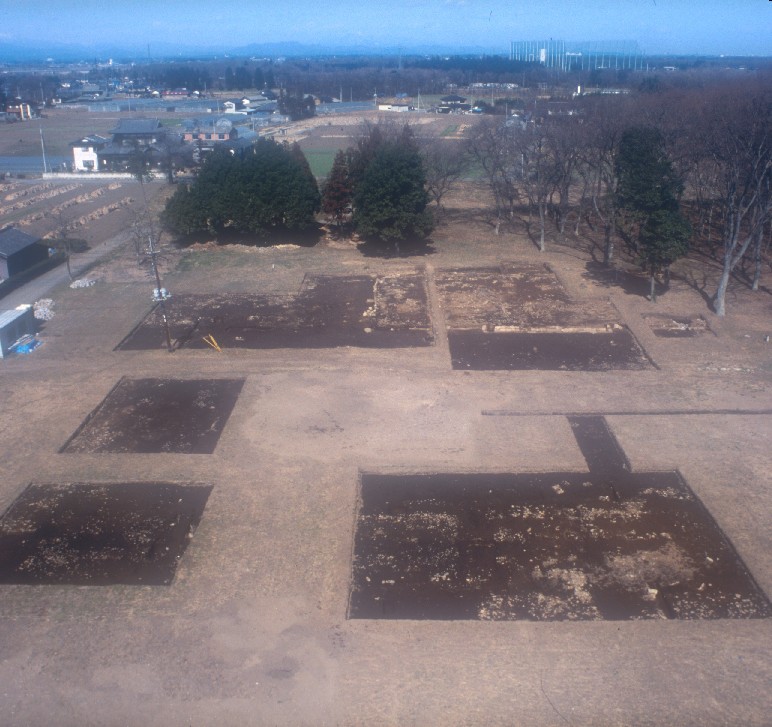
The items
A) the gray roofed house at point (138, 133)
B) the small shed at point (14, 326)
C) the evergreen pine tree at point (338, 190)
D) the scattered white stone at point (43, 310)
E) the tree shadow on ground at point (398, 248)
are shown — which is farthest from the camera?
the gray roofed house at point (138, 133)

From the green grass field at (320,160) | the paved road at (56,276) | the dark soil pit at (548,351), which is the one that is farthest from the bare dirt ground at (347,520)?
the green grass field at (320,160)

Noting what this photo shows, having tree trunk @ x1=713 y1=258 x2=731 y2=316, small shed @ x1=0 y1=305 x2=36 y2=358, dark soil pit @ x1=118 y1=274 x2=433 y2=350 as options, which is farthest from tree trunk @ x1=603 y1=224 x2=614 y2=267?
small shed @ x1=0 y1=305 x2=36 y2=358

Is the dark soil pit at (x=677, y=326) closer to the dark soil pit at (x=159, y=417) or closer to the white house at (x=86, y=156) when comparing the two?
the dark soil pit at (x=159, y=417)

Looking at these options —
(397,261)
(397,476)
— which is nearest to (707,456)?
(397,476)

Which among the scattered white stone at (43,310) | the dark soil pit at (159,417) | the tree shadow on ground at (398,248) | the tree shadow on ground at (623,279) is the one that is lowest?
the dark soil pit at (159,417)

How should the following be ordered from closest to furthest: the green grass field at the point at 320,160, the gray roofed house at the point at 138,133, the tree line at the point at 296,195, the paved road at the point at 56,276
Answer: the paved road at the point at 56,276 → the tree line at the point at 296,195 → the green grass field at the point at 320,160 → the gray roofed house at the point at 138,133

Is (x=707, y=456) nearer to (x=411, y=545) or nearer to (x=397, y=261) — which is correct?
(x=411, y=545)
